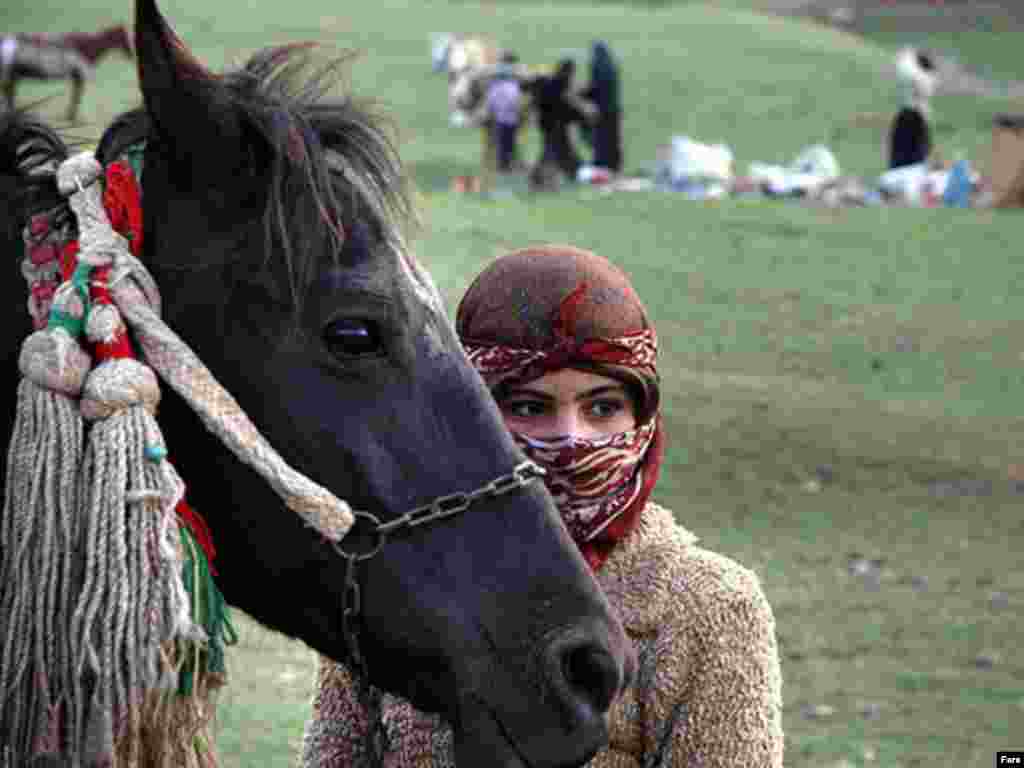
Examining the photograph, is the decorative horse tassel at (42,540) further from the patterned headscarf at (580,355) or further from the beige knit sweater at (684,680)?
the patterned headscarf at (580,355)

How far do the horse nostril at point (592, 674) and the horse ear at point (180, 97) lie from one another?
0.85 metres

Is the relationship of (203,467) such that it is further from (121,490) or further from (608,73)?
(608,73)

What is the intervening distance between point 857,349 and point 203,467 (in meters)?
12.4

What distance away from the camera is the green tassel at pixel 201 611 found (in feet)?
8.66

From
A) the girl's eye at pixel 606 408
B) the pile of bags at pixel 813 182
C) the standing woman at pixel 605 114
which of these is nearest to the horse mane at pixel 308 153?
the girl's eye at pixel 606 408

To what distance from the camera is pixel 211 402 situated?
270 cm

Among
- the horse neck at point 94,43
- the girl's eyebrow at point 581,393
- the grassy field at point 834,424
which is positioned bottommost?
the horse neck at point 94,43

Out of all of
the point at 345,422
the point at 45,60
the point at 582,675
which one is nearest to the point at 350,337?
the point at 345,422

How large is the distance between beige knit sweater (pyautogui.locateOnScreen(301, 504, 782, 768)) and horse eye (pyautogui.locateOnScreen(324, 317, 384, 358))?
2.32ft

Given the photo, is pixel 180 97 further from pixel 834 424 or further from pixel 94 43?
pixel 94 43

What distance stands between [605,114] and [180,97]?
25.3 metres

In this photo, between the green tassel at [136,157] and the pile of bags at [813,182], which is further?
the pile of bags at [813,182]

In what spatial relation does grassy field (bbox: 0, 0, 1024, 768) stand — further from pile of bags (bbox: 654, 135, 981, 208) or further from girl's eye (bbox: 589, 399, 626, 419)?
pile of bags (bbox: 654, 135, 981, 208)

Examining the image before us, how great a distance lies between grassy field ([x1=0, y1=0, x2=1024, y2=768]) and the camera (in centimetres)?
753
